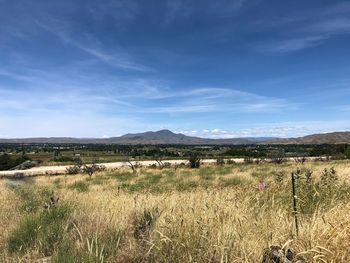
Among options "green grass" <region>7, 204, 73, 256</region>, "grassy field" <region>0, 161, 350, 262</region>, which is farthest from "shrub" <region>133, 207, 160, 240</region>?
"green grass" <region>7, 204, 73, 256</region>

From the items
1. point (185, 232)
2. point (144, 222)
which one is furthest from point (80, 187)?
point (185, 232)

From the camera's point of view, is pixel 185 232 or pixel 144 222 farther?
pixel 144 222

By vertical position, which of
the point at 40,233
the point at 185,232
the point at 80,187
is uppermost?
the point at 185,232

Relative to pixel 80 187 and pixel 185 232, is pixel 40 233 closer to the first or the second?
pixel 185 232

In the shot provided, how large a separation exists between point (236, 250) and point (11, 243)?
3618mm

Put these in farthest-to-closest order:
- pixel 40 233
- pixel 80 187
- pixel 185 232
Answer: pixel 80 187
pixel 40 233
pixel 185 232

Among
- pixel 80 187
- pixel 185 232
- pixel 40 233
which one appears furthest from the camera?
pixel 80 187

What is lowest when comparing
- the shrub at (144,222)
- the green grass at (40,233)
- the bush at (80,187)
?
the bush at (80,187)

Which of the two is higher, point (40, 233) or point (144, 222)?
point (144, 222)

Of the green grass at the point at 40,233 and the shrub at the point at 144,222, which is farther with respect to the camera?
the green grass at the point at 40,233

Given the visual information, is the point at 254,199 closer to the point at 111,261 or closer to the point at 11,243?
the point at 111,261

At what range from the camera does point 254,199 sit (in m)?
7.17

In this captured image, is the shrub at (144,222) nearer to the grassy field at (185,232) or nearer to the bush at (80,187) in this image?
the grassy field at (185,232)

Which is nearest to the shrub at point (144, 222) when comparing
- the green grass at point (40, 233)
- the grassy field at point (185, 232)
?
the grassy field at point (185, 232)
